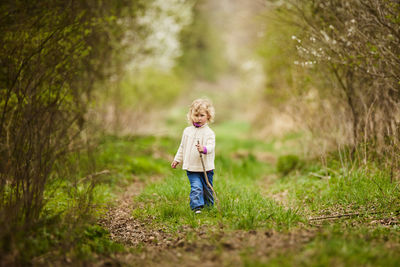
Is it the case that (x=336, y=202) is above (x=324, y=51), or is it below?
below

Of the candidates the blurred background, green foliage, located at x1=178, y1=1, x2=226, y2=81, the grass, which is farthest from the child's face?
green foliage, located at x1=178, y1=1, x2=226, y2=81

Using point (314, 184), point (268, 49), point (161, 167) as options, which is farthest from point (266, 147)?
point (314, 184)

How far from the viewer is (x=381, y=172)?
5344 millimetres

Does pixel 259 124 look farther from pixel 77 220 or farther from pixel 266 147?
pixel 77 220

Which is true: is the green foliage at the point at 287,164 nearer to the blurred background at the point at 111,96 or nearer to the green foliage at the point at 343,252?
the blurred background at the point at 111,96

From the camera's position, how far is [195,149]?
15.6 ft

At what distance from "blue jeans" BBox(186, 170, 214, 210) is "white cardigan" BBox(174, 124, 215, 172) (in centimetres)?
14

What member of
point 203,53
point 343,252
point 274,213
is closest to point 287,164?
point 274,213

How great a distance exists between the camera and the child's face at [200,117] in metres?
4.78

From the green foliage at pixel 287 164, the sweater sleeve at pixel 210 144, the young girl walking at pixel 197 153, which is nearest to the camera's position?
the sweater sleeve at pixel 210 144

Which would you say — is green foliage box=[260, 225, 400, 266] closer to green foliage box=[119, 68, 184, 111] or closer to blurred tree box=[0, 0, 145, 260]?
blurred tree box=[0, 0, 145, 260]

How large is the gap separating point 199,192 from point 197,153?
0.54 m

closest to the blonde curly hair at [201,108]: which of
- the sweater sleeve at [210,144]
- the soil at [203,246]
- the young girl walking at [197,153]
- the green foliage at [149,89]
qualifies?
the young girl walking at [197,153]

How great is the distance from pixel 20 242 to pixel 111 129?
8.04m
